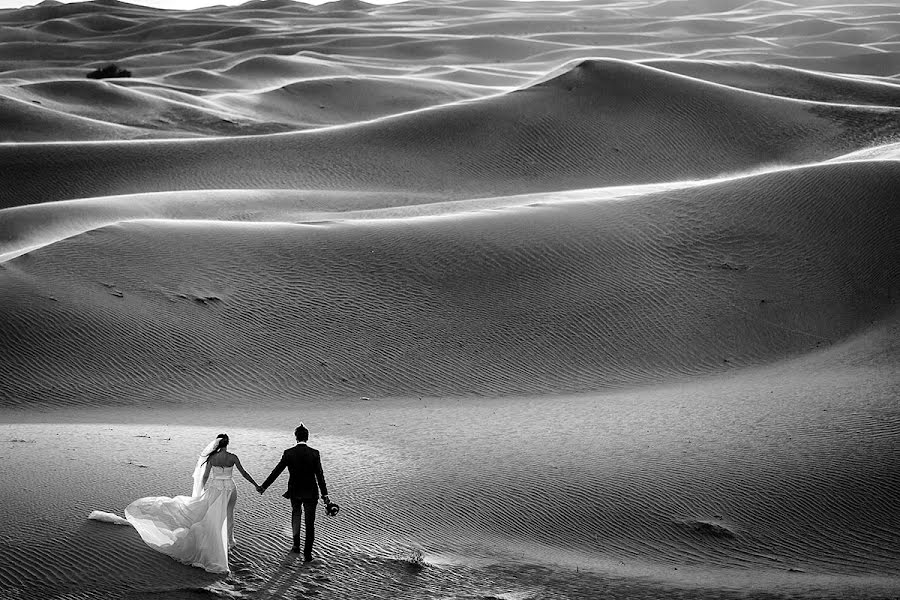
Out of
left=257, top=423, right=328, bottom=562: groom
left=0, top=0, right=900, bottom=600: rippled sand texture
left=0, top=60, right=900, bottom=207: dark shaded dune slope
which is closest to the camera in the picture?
left=257, top=423, right=328, bottom=562: groom

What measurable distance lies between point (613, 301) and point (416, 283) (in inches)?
120

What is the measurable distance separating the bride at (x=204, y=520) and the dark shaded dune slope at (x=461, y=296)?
5.06 m

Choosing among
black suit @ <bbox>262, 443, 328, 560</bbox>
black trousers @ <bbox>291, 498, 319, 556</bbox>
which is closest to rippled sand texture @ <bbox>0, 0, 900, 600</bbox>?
black trousers @ <bbox>291, 498, 319, 556</bbox>

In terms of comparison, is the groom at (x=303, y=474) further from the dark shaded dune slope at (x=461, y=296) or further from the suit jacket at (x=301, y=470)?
the dark shaded dune slope at (x=461, y=296)

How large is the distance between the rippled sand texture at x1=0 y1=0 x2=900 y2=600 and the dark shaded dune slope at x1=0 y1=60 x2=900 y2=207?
12cm

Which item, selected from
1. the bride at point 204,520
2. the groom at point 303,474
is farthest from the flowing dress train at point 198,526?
the groom at point 303,474

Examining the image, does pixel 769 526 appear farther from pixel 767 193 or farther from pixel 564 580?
pixel 767 193

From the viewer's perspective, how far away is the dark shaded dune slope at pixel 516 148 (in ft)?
84.3

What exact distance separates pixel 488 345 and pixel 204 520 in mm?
7418

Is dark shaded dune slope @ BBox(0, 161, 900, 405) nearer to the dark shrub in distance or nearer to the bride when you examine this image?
the bride

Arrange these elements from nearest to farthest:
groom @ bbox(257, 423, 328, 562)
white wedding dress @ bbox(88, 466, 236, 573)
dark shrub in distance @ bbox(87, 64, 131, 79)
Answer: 1. white wedding dress @ bbox(88, 466, 236, 573)
2. groom @ bbox(257, 423, 328, 562)
3. dark shrub in distance @ bbox(87, 64, 131, 79)

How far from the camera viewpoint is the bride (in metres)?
6.91

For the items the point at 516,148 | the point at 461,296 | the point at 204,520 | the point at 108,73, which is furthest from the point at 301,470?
the point at 108,73

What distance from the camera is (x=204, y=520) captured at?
6953 mm
